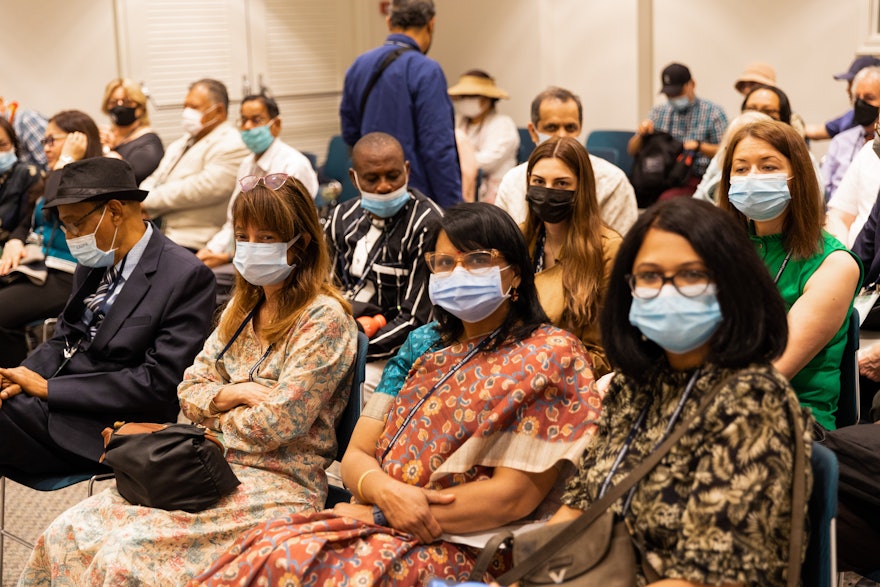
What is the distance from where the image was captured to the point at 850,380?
9.52 feet

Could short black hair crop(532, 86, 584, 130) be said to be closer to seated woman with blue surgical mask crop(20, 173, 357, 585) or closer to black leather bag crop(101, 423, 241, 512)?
seated woman with blue surgical mask crop(20, 173, 357, 585)

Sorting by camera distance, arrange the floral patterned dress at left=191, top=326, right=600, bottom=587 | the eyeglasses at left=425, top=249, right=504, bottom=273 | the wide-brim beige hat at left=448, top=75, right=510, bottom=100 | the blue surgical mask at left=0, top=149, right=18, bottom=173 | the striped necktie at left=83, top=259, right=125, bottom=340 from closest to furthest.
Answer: the floral patterned dress at left=191, top=326, right=600, bottom=587 → the eyeglasses at left=425, top=249, right=504, bottom=273 → the striped necktie at left=83, top=259, right=125, bottom=340 → the blue surgical mask at left=0, top=149, right=18, bottom=173 → the wide-brim beige hat at left=448, top=75, right=510, bottom=100

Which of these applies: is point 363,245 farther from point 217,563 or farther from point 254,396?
point 217,563

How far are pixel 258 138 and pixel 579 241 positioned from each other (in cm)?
299

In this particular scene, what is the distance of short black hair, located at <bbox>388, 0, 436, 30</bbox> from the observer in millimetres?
5398

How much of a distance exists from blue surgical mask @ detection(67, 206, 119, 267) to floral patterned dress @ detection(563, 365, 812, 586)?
81.9 inches

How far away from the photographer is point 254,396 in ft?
9.55

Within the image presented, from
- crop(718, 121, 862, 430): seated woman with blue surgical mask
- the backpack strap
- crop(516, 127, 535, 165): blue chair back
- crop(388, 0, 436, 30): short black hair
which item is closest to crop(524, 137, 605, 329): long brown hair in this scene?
crop(718, 121, 862, 430): seated woman with blue surgical mask

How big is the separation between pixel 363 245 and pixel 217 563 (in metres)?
1.85

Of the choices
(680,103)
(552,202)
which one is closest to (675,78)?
(680,103)

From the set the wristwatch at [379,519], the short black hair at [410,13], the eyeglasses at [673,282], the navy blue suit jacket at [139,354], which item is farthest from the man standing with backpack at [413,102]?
the eyeglasses at [673,282]

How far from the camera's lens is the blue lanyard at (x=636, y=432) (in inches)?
80.4

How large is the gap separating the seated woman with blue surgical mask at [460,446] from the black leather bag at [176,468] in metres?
0.32

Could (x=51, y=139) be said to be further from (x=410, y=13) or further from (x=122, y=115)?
(x=410, y=13)
